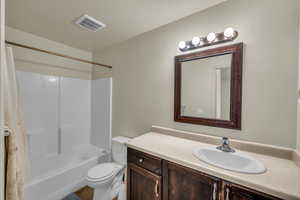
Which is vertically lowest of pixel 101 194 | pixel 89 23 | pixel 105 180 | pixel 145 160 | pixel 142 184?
pixel 101 194

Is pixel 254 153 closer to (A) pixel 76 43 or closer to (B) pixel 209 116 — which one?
(B) pixel 209 116

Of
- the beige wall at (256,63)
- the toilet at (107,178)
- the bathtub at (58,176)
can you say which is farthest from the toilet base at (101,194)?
the beige wall at (256,63)

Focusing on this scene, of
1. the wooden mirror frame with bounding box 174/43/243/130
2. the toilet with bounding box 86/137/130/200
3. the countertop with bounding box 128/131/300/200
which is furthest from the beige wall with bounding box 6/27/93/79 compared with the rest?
the wooden mirror frame with bounding box 174/43/243/130

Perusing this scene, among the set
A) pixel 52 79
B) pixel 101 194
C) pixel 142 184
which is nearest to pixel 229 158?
pixel 142 184

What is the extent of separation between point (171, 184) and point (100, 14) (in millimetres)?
1928

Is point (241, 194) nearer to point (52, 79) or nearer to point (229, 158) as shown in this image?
point (229, 158)

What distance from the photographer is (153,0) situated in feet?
4.22

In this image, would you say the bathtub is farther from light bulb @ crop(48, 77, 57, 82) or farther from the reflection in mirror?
the reflection in mirror

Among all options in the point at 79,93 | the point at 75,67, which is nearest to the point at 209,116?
the point at 79,93

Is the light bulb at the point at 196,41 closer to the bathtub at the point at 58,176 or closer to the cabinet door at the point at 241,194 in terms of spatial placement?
the cabinet door at the point at 241,194

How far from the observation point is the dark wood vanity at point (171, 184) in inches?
30.9

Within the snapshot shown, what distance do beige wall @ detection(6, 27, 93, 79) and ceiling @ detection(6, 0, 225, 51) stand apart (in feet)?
0.41

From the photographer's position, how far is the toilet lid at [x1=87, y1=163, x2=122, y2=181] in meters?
1.50

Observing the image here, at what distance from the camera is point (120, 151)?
191 centimetres
